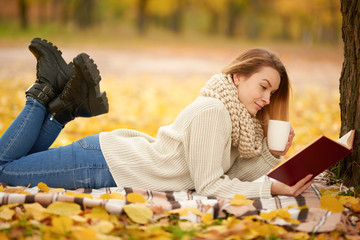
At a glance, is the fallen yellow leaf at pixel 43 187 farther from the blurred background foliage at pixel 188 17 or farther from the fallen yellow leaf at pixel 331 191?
the blurred background foliage at pixel 188 17

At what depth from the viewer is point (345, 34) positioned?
9.61ft

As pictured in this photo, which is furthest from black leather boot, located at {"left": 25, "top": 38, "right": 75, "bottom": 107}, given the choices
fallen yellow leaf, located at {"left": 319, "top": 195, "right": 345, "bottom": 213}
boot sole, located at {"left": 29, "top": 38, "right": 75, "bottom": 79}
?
fallen yellow leaf, located at {"left": 319, "top": 195, "right": 345, "bottom": 213}

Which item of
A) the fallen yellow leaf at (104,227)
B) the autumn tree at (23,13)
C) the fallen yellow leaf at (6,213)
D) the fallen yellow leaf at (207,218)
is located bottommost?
the fallen yellow leaf at (207,218)

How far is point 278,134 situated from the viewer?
2619mm

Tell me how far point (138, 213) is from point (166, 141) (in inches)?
23.7

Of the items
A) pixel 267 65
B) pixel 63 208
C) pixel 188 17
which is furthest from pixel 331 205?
pixel 188 17

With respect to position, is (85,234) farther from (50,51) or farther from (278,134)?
(50,51)

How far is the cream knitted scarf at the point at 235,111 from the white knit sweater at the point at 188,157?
0.05 meters

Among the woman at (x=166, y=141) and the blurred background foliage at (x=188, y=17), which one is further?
the blurred background foliage at (x=188, y=17)

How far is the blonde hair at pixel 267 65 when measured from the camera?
2590 mm

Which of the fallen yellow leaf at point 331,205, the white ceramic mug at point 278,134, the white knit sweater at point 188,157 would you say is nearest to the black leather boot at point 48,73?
the white knit sweater at point 188,157

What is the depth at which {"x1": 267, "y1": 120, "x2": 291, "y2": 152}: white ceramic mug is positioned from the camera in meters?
2.58

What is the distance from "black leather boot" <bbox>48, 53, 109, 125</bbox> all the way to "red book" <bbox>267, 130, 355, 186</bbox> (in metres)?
1.22

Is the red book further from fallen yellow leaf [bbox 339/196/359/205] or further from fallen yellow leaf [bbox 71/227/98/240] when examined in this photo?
fallen yellow leaf [bbox 71/227/98/240]
